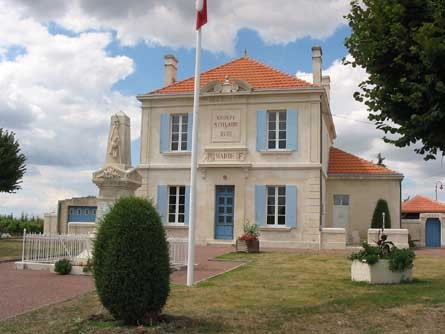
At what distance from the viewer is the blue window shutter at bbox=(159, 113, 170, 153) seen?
2595cm

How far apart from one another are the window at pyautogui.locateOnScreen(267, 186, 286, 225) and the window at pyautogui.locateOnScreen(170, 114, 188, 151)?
4716mm

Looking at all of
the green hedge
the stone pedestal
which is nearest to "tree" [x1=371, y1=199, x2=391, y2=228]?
the stone pedestal

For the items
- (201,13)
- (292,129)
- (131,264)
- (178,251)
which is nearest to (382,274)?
(178,251)

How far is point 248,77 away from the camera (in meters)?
26.2

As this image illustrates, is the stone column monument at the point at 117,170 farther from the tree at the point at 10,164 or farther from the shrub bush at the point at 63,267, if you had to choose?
the tree at the point at 10,164

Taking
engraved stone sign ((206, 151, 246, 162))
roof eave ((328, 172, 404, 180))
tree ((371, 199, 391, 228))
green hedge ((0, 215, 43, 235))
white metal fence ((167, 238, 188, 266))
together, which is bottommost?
white metal fence ((167, 238, 188, 266))

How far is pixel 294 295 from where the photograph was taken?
1001cm

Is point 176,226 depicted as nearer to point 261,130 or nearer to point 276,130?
point 261,130

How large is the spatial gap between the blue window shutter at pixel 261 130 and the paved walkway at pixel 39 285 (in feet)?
31.3

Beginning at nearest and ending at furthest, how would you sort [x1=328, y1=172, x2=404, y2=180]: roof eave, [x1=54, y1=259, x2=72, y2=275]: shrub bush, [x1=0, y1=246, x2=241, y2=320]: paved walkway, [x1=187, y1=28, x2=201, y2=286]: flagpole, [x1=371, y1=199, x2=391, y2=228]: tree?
1. [x1=0, y1=246, x2=241, y2=320]: paved walkway
2. [x1=187, y1=28, x2=201, y2=286]: flagpole
3. [x1=54, y1=259, x2=72, y2=275]: shrub bush
4. [x1=371, y1=199, x2=391, y2=228]: tree
5. [x1=328, y1=172, x2=404, y2=180]: roof eave

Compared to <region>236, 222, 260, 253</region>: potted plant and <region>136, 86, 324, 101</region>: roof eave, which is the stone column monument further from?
<region>136, 86, 324, 101</region>: roof eave

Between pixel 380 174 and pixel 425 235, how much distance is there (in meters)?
5.44

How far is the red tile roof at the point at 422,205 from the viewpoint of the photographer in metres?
36.0

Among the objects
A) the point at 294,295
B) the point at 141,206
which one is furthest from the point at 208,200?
the point at 141,206
